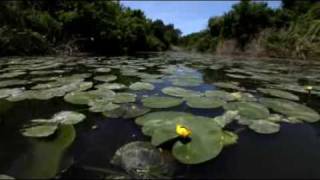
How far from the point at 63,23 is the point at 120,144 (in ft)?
51.7

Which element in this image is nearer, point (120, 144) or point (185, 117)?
point (120, 144)

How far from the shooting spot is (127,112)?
2.96 meters

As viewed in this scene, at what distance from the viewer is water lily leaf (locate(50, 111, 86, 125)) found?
2688 mm

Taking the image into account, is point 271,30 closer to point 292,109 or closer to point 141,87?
point 141,87

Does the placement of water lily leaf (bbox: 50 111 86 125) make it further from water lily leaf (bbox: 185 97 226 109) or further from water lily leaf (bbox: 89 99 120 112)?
water lily leaf (bbox: 185 97 226 109)

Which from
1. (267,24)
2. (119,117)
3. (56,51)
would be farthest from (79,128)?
(267,24)

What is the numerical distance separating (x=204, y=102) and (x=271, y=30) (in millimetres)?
16018

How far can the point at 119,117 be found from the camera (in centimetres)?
289

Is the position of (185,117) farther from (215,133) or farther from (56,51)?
(56,51)

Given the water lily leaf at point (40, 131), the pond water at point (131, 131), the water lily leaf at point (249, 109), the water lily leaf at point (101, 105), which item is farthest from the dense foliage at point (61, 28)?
the water lily leaf at point (249, 109)

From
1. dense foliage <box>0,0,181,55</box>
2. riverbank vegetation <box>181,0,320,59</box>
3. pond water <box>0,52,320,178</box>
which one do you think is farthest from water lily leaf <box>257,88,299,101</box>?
riverbank vegetation <box>181,0,320,59</box>

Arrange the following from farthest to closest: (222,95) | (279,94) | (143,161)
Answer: (279,94), (222,95), (143,161)

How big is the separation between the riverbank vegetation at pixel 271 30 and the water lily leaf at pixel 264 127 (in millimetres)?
10691

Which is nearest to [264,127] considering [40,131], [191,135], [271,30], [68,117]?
[191,135]
